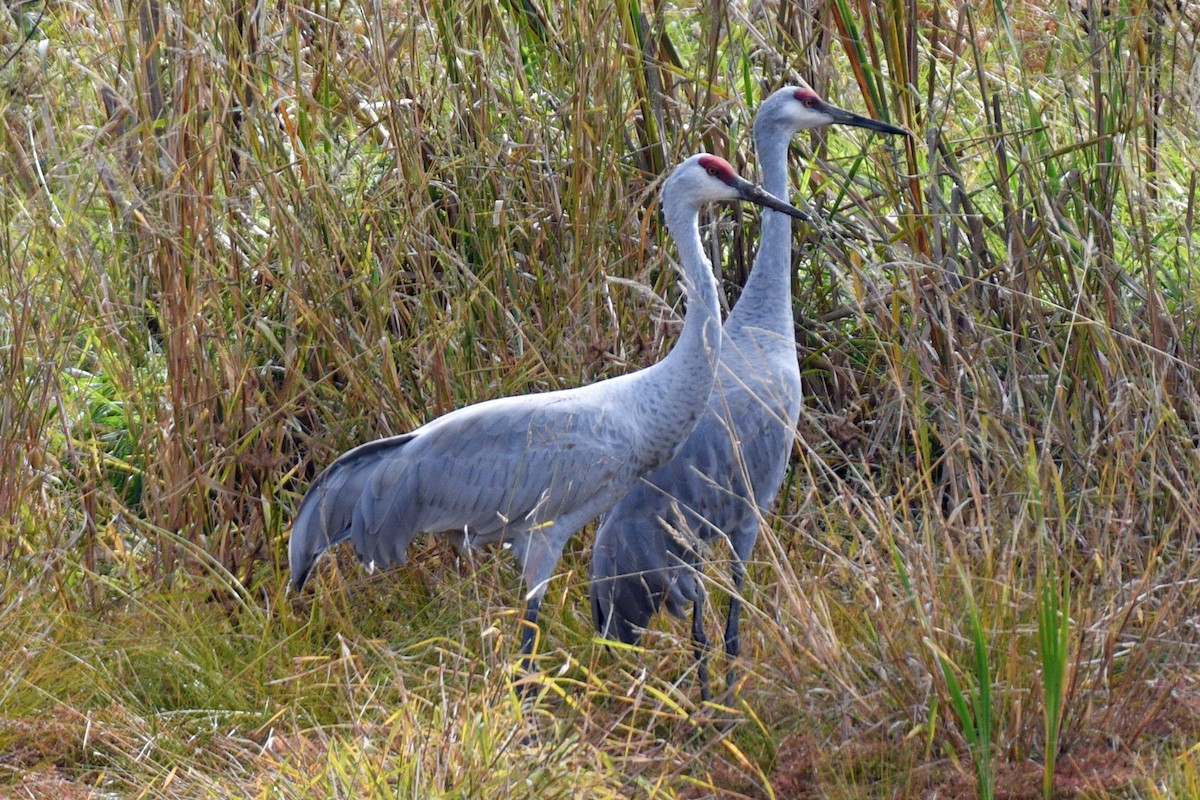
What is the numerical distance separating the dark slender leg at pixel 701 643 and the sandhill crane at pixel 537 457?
32 centimetres

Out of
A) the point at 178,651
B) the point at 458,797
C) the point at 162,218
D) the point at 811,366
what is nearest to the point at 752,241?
the point at 811,366

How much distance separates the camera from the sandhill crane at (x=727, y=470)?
3598mm

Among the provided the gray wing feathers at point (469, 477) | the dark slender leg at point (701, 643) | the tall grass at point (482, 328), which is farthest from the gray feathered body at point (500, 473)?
the dark slender leg at point (701, 643)

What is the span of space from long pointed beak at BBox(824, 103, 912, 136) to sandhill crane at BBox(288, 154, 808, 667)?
0.52 metres

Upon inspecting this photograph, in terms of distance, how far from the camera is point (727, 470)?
12.3 ft

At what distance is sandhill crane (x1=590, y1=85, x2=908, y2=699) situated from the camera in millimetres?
3598

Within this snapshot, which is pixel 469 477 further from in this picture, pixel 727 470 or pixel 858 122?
pixel 858 122

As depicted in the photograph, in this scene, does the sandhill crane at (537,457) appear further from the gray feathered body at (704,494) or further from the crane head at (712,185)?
the gray feathered body at (704,494)

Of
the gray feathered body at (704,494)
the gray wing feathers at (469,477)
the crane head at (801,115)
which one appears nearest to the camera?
the gray wing feathers at (469,477)

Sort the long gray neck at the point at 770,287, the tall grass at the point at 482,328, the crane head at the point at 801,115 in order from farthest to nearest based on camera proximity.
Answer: the crane head at the point at 801,115 → the long gray neck at the point at 770,287 → the tall grass at the point at 482,328

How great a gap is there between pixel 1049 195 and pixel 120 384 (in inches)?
94.6

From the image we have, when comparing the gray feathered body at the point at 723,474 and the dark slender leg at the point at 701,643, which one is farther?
the gray feathered body at the point at 723,474

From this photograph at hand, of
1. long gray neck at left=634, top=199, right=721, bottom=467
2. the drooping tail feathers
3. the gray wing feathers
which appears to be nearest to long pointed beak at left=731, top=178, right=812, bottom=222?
long gray neck at left=634, top=199, right=721, bottom=467

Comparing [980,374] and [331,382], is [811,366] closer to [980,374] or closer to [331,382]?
[980,374]
